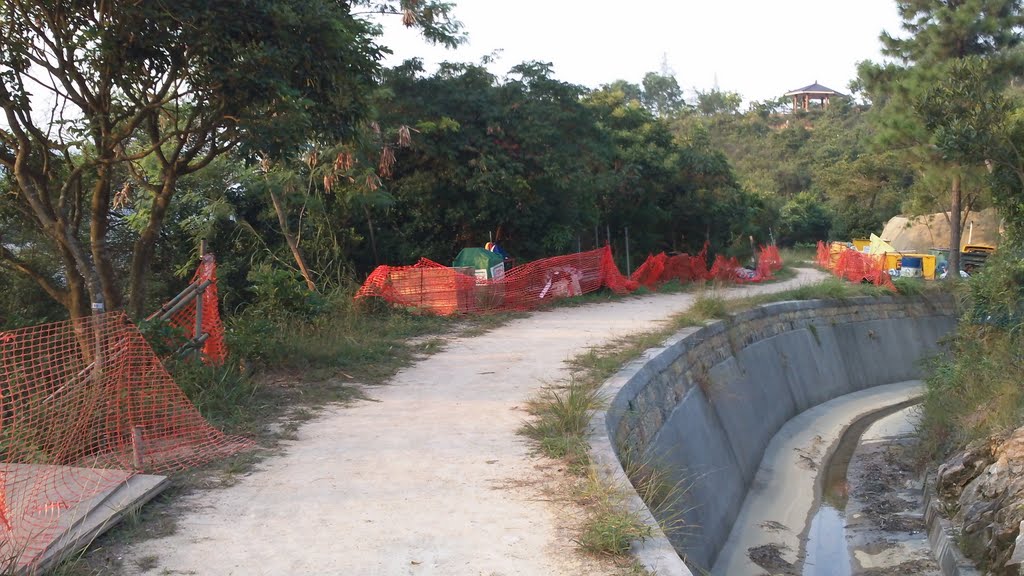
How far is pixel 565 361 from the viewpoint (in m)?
9.95

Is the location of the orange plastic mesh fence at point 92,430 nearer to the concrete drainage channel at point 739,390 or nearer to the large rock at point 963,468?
the concrete drainage channel at point 739,390

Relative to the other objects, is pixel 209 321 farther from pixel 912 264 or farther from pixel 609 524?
pixel 912 264

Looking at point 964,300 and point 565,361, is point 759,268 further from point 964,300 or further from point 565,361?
point 565,361

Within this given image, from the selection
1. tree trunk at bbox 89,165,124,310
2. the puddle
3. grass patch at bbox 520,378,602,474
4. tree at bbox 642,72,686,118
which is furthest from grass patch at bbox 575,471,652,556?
tree at bbox 642,72,686,118

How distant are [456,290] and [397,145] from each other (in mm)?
4013

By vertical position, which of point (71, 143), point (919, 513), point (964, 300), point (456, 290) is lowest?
point (919, 513)

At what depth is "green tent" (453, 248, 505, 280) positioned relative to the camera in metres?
15.4

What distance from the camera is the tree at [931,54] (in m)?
19.9

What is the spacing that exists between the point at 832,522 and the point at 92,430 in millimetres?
8693

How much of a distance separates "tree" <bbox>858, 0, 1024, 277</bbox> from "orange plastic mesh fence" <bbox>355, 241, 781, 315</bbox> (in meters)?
6.75

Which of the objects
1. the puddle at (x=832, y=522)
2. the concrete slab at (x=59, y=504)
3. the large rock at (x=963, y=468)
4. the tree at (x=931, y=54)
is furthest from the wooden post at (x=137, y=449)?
the tree at (x=931, y=54)

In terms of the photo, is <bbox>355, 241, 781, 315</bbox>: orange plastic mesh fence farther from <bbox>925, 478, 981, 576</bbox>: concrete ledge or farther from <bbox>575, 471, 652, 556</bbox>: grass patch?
<bbox>575, 471, 652, 556</bbox>: grass patch

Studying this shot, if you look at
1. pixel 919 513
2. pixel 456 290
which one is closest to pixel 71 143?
pixel 456 290

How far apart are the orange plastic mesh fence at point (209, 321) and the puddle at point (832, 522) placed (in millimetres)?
6606
